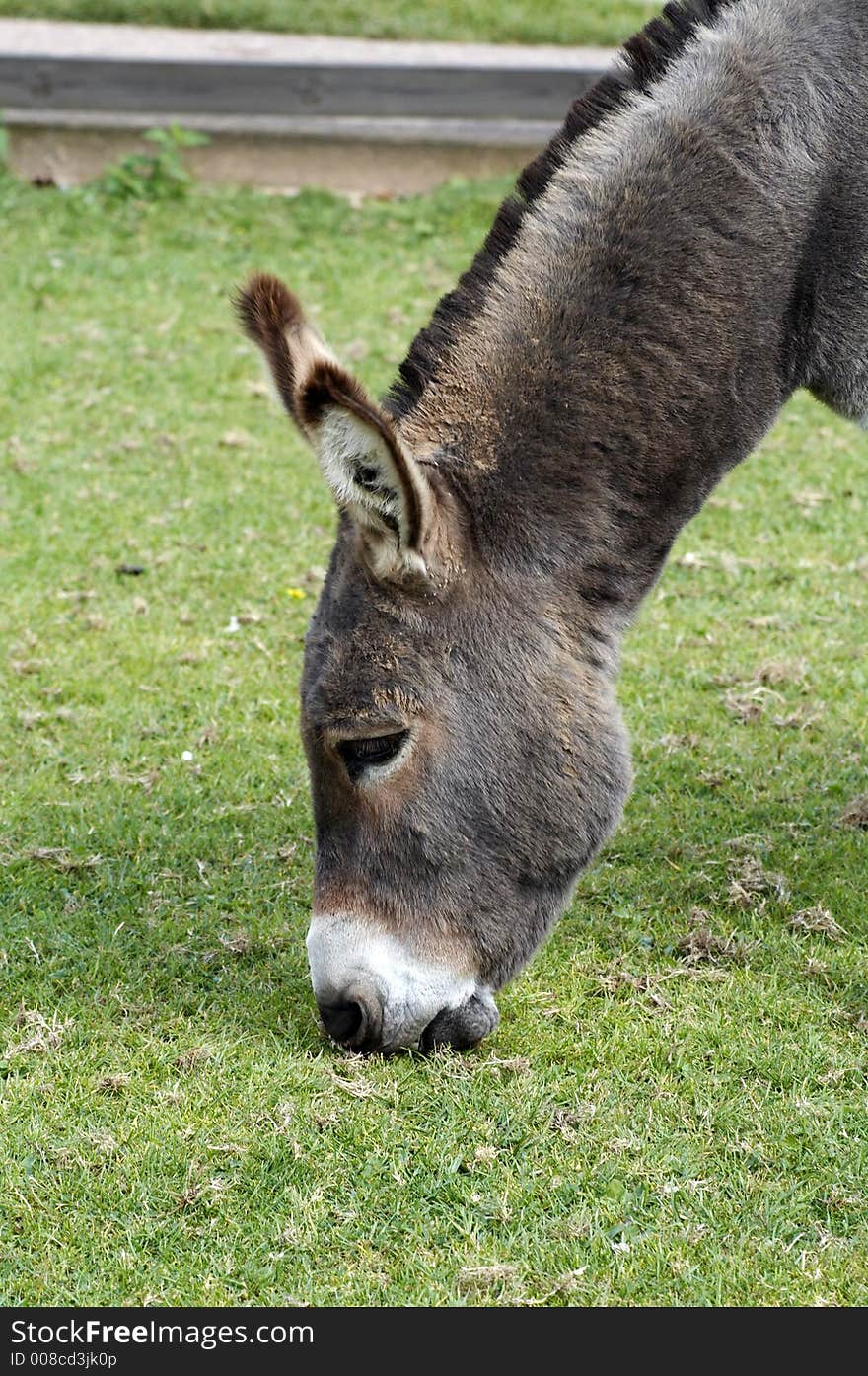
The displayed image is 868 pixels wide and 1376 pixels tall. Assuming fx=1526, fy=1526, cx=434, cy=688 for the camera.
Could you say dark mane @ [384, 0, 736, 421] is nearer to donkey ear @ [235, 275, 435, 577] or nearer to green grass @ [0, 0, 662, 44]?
donkey ear @ [235, 275, 435, 577]

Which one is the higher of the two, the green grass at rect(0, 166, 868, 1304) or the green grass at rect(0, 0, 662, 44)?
the green grass at rect(0, 166, 868, 1304)

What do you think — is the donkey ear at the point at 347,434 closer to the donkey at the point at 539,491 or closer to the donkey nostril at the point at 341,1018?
the donkey at the point at 539,491

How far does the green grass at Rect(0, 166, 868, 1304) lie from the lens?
321 centimetres

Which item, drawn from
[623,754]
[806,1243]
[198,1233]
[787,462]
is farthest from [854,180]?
[787,462]

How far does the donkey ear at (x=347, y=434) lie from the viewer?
3064 mm

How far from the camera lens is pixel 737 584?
261 inches

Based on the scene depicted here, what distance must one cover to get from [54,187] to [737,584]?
7.54 m

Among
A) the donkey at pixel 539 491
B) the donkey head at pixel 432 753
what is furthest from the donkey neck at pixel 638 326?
the donkey head at pixel 432 753

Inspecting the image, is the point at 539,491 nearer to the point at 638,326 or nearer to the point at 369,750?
the point at 638,326

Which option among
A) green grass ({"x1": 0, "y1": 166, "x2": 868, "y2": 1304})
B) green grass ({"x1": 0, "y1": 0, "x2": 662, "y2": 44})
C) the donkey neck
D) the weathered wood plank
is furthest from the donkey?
green grass ({"x1": 0, "y1": 0, "x2": 662, "y2": 44})

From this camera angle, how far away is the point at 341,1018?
358 centimetres

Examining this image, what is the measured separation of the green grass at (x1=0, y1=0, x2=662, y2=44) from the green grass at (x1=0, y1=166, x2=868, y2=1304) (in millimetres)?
7456

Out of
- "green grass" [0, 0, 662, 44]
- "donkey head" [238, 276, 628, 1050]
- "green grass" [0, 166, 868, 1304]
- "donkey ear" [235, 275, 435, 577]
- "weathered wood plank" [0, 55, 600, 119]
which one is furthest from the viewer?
"green grass" [0, 0, 662, 44]

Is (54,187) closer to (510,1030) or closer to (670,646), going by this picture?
(670,646)
